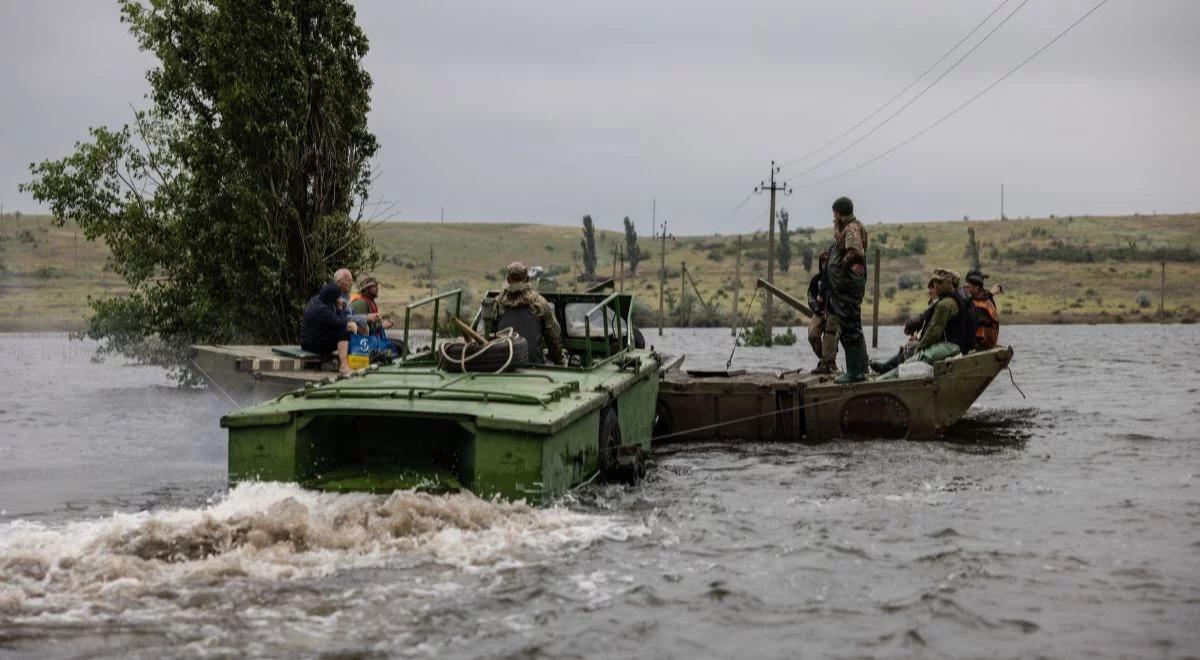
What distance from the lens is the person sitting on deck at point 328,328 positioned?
54.1 feet

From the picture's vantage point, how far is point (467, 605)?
796 centimetres

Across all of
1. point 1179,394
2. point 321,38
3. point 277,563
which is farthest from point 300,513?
point 1179,394

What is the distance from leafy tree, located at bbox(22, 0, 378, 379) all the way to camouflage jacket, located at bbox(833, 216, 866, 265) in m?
11.0

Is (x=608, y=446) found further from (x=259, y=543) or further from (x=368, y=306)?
(x=368, y=306)

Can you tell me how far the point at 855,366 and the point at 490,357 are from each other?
247 inches

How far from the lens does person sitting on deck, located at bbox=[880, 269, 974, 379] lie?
683 inches

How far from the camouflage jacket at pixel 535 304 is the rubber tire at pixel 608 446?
1317mm

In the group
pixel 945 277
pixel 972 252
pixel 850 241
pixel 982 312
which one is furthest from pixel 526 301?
pixel 972 252

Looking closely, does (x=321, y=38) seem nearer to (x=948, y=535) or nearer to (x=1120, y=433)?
(x=1120, y=433)

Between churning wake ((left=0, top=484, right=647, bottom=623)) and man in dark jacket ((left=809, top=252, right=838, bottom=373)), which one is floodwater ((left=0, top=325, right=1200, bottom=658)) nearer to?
churning wake ((left=0, top=484, right=647, bottom=623))

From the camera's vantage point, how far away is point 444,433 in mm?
11703

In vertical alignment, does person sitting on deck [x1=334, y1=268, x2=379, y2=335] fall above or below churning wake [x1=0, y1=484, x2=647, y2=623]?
above

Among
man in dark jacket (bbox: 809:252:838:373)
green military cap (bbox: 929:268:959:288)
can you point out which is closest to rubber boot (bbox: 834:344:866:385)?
man in dark jacket (bbox: 809:252:838:373)

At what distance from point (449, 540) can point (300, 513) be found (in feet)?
3.45
